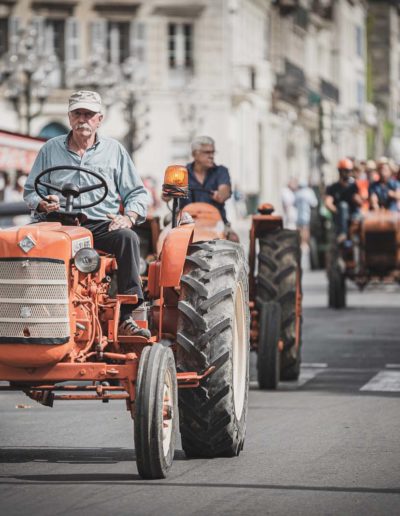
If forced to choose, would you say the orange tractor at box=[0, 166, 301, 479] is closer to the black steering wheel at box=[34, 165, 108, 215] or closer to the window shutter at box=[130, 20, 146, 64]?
the black steering wheel at box=[34, 165, 108, 215]

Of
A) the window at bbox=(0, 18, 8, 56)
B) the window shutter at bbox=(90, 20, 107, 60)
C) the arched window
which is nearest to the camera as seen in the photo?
the window at bbox=(0, 18, 8, 56)

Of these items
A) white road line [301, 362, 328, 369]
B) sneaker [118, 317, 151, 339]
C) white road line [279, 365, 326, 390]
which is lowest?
white road line [301, 362, 328, 369]

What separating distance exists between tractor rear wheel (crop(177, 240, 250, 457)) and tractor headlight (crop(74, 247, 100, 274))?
2.75 feet

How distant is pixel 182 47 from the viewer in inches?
2657

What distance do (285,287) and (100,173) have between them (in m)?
4.79

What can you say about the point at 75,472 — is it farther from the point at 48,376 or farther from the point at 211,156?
the point at 211,156

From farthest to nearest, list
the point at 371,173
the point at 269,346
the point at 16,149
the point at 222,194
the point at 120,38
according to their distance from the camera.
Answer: the point at 120,38, the point at 371,173, the point at 16,149, the point at 222,194, the point at 269,346

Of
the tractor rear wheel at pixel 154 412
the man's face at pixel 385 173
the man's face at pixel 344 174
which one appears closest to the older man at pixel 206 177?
the tractor rear wheel at pixel 154 412

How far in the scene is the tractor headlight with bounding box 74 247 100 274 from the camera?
9.11 meters

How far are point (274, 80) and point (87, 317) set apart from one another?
67.6m

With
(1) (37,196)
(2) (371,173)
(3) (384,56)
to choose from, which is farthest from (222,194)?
(3) (384,56)

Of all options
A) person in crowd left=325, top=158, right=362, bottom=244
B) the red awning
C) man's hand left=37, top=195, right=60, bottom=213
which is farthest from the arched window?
man's hand left=37, top=195, right=60, bottom=213

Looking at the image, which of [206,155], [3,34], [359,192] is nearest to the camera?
[206,155]

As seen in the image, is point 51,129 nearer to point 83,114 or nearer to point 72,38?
point 72,38
